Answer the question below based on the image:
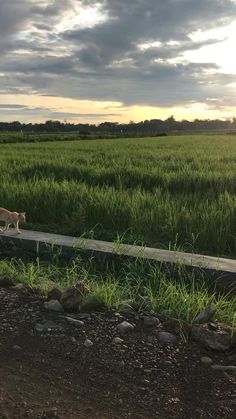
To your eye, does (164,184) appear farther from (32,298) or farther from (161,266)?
(32,298)

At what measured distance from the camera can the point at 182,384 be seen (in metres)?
2.47

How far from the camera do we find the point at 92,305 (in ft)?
10.7

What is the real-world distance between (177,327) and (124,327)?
33 cm

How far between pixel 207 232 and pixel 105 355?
3334mm

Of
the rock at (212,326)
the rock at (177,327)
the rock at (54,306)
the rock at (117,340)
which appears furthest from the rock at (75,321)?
the rock at (212,326)

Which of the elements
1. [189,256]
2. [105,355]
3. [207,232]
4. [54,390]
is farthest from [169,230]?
[54,390]

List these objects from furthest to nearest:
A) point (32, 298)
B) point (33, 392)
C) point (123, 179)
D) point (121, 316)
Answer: point (123, 179)
point (32, 298)
point (121, 316)
point (33, 392)

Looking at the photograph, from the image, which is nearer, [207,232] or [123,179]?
[207,232]

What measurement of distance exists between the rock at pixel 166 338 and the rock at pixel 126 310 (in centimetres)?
31

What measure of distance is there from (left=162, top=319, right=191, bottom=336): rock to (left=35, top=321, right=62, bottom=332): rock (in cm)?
66

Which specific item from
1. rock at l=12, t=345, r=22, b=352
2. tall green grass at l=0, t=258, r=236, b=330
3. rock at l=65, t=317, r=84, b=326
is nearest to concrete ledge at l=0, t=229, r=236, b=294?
tall green grass at l=0, t=258, r=236, b=330

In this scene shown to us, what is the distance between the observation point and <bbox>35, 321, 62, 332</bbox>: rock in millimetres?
2958

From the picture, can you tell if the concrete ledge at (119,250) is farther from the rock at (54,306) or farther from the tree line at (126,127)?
the tree line at (126,127)

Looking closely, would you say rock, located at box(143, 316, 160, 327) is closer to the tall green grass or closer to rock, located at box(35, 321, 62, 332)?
the tall green grass
